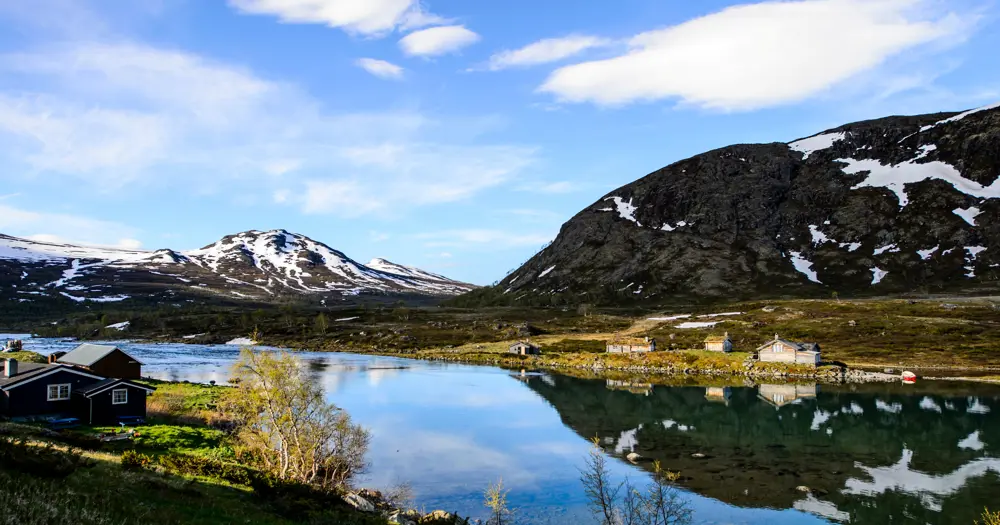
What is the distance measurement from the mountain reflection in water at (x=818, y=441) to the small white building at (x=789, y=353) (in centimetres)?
1449

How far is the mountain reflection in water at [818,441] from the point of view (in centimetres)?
4356

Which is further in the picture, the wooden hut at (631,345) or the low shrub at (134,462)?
the wooden hut at (631,345)

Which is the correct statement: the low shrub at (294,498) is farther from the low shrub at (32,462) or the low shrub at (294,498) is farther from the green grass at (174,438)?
the green grass at (174,438)

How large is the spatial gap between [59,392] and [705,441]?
5790cm

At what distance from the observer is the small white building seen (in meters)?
111

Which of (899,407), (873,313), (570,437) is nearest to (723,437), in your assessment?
(570,437)

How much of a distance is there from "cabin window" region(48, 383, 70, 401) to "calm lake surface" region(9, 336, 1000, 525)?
25.3 meters

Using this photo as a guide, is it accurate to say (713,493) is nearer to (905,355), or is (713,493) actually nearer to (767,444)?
(767,444)

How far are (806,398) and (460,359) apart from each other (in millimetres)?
71096

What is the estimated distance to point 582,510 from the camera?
4131cm

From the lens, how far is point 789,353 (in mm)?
113438

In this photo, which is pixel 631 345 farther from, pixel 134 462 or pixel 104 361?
pixel 134 462

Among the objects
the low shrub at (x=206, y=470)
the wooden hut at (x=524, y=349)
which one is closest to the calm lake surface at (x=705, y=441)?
the low shrub at (x=206, y=470)

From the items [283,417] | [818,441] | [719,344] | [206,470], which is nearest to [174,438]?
[283,417]
